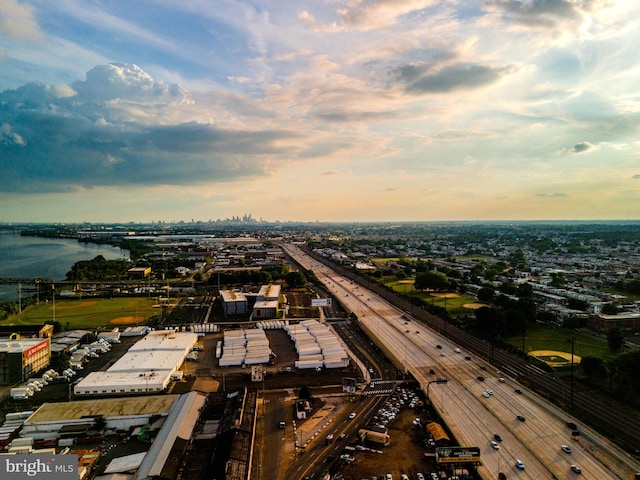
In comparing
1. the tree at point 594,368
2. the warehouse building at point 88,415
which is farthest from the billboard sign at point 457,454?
the warehouse building at point 88,415

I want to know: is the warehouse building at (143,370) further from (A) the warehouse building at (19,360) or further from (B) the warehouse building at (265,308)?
(B) the warehouse building at (265,308)

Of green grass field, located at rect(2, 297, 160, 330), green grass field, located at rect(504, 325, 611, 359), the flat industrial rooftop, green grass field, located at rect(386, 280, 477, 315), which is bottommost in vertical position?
green grass field, located at rect(2, 297, 160, 330)

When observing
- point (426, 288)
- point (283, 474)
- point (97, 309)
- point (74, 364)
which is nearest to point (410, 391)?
point (283, 474)

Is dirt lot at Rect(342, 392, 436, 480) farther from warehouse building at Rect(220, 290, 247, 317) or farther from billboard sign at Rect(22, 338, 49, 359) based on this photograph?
warehouse building at Rect(220, 290, 247, 317)

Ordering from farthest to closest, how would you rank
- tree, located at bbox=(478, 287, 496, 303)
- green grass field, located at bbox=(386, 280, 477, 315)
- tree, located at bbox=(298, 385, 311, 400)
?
tree, located at bbox=(478, 287, 496, 303), green grass field, located at bbox=(386, 280, 477, 315), tree, located at bbox=(298, 385, 311, 400)

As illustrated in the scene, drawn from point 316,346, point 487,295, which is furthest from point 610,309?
point 316,346

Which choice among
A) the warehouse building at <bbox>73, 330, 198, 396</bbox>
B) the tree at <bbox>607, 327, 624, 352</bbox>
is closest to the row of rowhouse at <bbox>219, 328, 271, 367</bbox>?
the warehouse building at <bbox>73, 330, 198, 396</bbox>
